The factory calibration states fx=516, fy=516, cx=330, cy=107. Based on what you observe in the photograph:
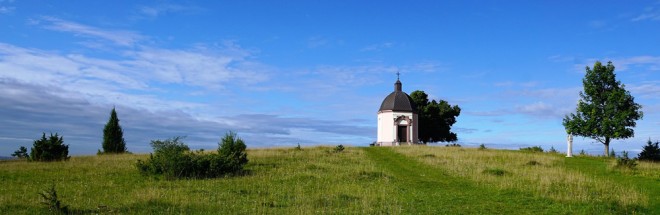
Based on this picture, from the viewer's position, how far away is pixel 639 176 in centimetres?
2388

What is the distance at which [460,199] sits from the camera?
53.1ft

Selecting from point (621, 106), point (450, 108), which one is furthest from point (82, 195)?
point (450, 108)

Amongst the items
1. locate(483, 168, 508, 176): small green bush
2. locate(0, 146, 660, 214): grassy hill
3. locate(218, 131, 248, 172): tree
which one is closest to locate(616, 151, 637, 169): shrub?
locate(0, 146, 660, 214): grassy hill

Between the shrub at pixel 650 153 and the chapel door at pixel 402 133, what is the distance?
2986cm

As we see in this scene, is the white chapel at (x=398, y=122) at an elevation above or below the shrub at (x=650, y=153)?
above

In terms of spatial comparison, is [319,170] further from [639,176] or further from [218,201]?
[639,176]

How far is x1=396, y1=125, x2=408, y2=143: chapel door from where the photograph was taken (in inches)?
2501

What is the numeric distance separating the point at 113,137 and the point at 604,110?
39.9m

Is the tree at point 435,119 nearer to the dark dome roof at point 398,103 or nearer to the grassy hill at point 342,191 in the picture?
the dark dome roof at point 398,103

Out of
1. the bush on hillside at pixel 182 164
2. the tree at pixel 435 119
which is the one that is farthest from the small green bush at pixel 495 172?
the tree at pixel 435 119

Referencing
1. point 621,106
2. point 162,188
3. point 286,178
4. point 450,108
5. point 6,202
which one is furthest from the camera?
point 450,108

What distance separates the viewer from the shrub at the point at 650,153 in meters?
35.7

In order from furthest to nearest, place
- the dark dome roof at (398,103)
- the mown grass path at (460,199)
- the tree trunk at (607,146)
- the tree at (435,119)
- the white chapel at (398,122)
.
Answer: the tree at (435,119) < the dark dome roof at (398,103) < the white chapel at (398,122) < the tree trunk at (607,146) < the mown grass path at (460,199)

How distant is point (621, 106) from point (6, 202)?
40.7 m
